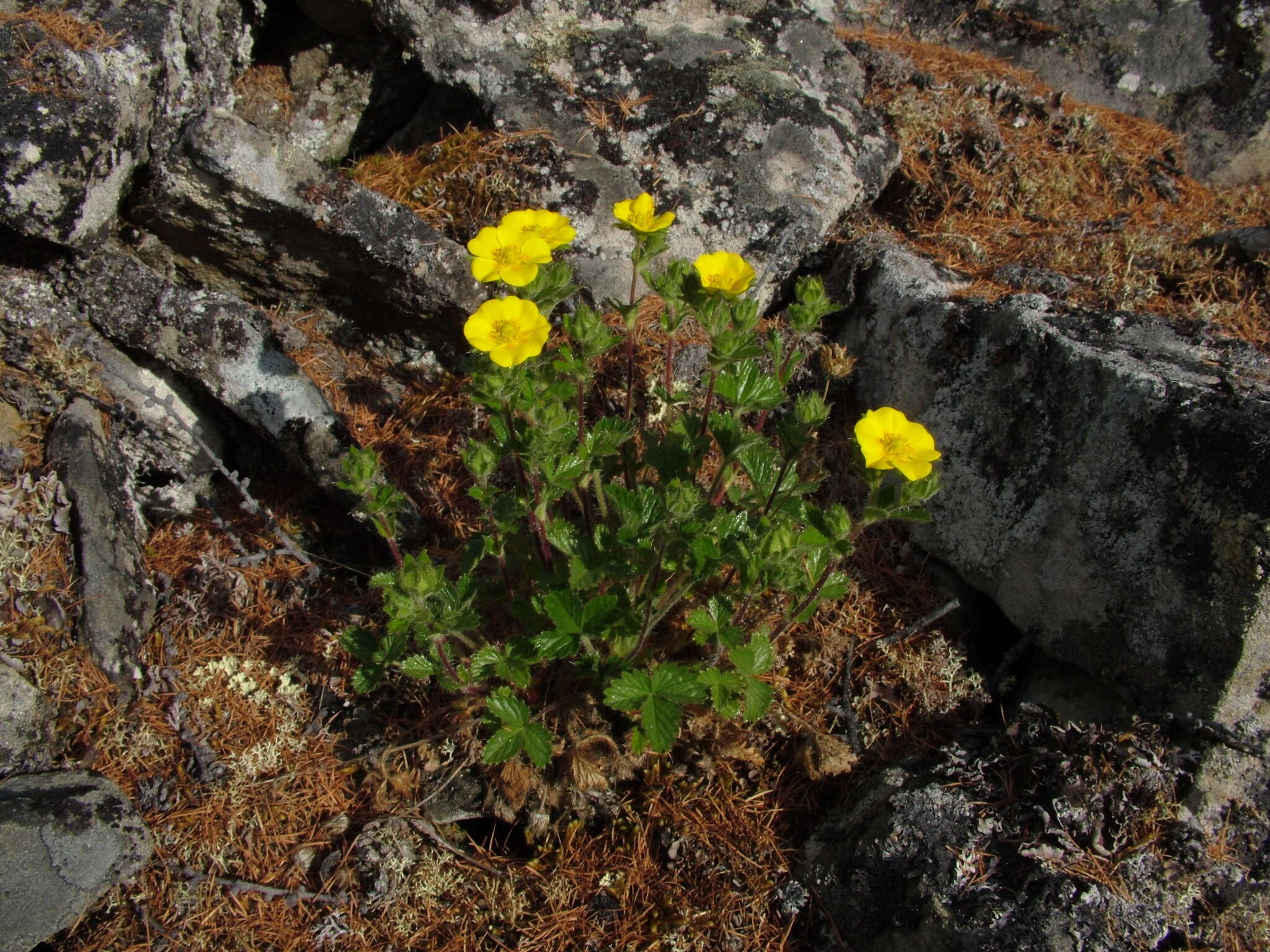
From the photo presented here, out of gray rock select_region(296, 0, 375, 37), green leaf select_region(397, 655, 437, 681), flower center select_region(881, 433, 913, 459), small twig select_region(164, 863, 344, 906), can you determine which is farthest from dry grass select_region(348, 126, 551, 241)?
small twig select_region(164, 863, 344, 906)

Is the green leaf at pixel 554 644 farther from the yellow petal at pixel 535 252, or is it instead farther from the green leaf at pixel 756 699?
the yellow petal at pixel 535 252

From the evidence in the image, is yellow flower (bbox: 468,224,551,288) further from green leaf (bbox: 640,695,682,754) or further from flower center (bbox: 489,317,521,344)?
green leaf (bbox: 640,695,682,754)

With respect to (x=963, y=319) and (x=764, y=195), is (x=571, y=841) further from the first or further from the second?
(x=764, y=195)

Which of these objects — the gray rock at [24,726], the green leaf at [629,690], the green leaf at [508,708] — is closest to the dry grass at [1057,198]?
the green leaf at [629,690]

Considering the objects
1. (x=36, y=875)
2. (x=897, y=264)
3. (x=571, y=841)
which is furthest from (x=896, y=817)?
(x=36, y=875)

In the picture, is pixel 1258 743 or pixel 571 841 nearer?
pixel 1258 743

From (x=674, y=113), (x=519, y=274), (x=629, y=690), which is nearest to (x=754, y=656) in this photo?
(x=629, y=690)
